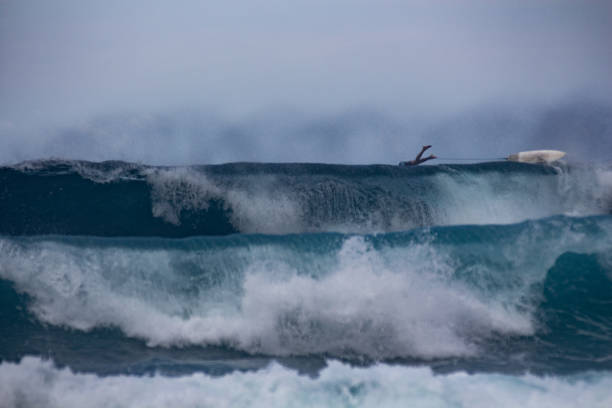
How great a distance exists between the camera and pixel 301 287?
5.03 meters

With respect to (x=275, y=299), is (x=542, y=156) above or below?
above

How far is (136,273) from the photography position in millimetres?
5371

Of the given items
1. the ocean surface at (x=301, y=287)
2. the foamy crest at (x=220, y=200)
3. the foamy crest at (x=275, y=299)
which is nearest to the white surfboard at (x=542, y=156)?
the ocean surface at (x=301, y=287)

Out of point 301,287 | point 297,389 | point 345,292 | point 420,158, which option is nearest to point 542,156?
point 420,158

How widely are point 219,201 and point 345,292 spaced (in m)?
2.57

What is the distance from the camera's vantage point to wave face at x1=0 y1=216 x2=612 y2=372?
4.59m

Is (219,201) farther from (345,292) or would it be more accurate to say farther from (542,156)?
(542,156)

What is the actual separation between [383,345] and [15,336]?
3.40 m

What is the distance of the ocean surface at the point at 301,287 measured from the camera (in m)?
3.66

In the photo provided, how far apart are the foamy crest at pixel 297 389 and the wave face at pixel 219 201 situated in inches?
116

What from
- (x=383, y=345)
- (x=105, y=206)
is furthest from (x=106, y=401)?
(x=105, y=206)

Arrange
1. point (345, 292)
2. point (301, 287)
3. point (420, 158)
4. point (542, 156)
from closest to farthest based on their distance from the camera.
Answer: point (345, 292) < point (301, 287) < point (542, 156) < point (420, 158)

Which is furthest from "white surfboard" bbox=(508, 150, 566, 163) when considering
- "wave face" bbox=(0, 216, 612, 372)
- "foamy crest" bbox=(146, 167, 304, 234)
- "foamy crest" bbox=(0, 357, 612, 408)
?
"foamy crest" bbox=(0, 357, 612, 408)

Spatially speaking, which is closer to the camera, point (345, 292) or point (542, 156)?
point (345, 292)
